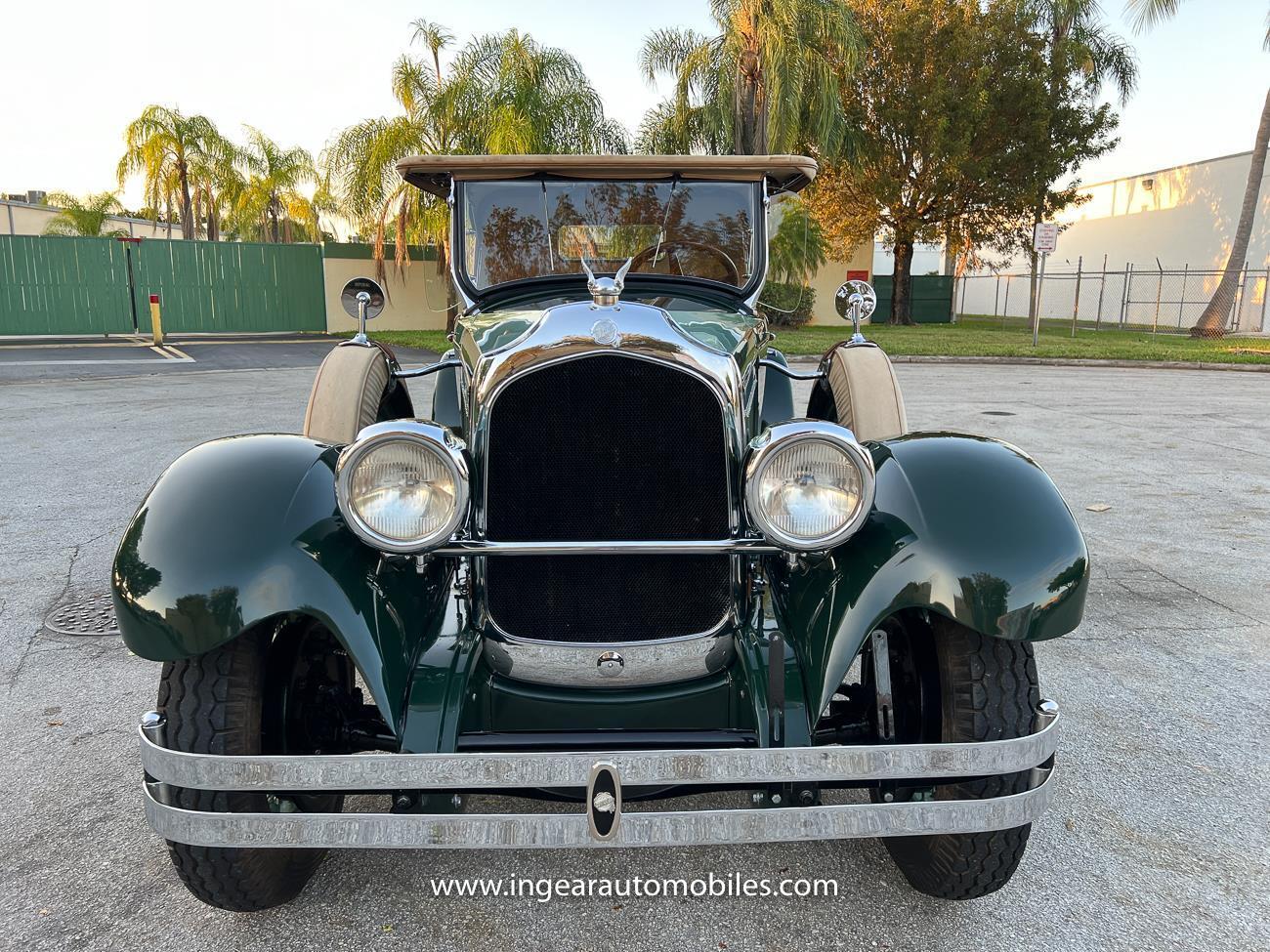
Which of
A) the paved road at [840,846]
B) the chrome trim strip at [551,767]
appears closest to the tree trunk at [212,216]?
the paved road at [840,846]

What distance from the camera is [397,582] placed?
2240mm

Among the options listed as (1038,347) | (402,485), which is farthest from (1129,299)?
(402,485)

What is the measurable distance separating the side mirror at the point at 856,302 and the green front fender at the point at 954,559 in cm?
166

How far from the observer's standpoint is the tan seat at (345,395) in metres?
3.57

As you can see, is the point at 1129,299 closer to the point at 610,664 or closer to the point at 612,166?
the point at 612,166

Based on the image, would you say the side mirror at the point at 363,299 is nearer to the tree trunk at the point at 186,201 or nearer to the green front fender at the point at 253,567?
the green front fender at the point at 253,567

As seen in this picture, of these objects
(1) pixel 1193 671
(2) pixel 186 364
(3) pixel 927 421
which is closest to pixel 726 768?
(1) pixel 1193 671

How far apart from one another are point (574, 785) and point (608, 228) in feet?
7.24

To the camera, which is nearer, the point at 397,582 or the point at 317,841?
the point at 317,841

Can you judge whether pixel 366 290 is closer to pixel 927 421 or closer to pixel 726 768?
pixel 726 768

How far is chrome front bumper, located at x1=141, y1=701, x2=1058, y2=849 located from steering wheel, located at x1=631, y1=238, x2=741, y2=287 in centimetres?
209

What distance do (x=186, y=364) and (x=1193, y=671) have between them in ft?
50.3

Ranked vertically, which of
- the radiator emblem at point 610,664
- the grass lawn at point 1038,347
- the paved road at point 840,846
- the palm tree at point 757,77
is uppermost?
the palm tree at point 757,77

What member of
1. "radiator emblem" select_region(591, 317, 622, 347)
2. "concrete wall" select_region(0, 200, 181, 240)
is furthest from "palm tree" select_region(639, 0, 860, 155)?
"concrete wall" select_region(0, 200, 181, 240)
